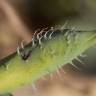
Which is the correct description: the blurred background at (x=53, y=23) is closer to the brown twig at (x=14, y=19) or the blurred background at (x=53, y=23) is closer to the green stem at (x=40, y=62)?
the brown twig at (x=14, y=19)

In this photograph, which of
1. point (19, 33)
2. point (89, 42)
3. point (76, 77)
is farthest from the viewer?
point (19, 33)

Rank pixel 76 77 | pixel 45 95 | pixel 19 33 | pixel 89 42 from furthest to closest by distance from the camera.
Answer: pixel 19 33 < pixel 76 77 < pixel 45 95 < pixel 89 42

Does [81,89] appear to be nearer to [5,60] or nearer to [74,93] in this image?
[74,93]

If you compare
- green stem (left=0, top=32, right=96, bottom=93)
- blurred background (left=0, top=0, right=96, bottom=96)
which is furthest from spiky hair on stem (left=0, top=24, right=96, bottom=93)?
blurred background (left=0, top=0, right=96, bottom=96)

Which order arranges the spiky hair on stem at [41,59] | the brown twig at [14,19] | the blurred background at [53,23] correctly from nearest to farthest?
1. the spiky hair on stem at [41,59]
2. the blurred background at [53,23]
3. the brown twig at [14,19]

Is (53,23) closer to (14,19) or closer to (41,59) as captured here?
(14,19)

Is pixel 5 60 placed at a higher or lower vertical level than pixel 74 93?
higher

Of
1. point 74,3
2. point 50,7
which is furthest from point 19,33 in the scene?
point 74,3

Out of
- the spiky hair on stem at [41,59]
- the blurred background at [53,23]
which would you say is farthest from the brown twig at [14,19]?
the spiky hair on stem at [41,59]
